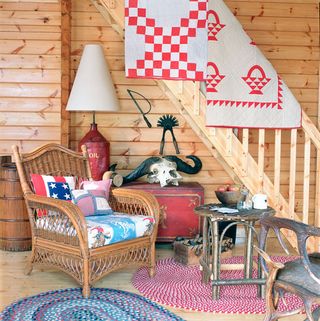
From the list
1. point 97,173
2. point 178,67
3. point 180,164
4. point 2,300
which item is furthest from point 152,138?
point 2,300

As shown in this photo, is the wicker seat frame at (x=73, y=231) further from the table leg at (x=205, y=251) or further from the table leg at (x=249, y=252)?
the table leg at (x=249, y=252)

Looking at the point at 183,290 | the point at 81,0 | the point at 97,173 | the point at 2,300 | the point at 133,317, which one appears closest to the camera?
the point at 133,317

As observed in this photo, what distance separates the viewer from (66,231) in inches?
117

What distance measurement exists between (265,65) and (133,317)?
7.37 feet

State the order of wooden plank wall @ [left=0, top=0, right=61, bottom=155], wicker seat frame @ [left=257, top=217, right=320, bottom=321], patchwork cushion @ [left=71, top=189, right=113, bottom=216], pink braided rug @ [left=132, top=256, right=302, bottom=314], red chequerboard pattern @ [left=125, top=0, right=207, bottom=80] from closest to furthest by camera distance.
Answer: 1. wicker seat frame @ [left=257, top=217, right=320, bottom=321]
2. pink braided rug @ [left=132, top=256, right=302, bottom=314]
3. patchwork cushion @ [left=71, top=189, right=113, bottom=216]
4. red chequerboard pattern @ [left=125, top=0, right=207, bottom=80]
5. wooden plank wall @ [left=0, top=0, right=61, bottom=155]

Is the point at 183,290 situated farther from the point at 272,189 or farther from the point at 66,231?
the point at 272,189

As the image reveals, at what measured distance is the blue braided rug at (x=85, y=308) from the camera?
2588 mm

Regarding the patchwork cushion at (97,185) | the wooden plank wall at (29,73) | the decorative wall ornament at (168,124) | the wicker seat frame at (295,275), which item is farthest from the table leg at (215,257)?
the wooden plank wall at (29,73)

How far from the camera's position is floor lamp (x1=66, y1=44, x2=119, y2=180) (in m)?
4.01

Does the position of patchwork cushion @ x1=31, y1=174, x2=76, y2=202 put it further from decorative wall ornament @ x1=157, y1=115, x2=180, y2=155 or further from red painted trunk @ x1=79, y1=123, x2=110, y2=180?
decorative wall ornament @ x1=157, y1=115, x2=180, y2=155

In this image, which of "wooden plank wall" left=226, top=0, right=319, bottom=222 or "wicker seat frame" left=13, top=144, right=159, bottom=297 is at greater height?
"wooden plank wall" left=226, top=0, right=319, bottom=222

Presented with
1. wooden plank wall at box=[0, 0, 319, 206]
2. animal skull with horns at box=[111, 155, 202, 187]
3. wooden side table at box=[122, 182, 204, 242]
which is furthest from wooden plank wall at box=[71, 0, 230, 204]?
wooden side table at box=[122, 182, 204, 242]

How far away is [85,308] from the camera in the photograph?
2.71 m

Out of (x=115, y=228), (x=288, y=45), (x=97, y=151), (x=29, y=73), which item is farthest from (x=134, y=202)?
(x=288, y=45)
